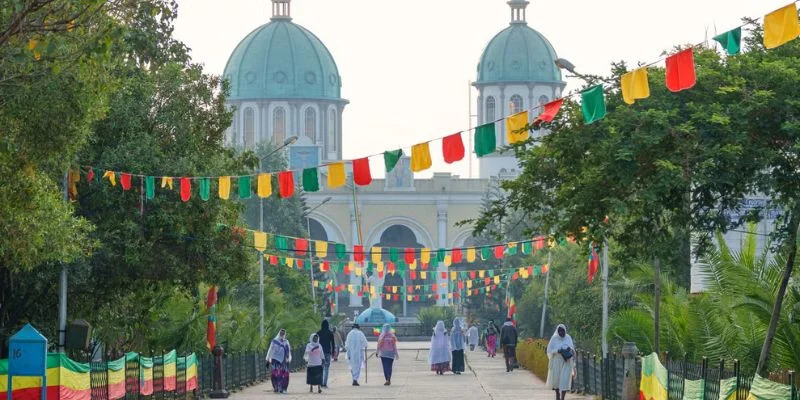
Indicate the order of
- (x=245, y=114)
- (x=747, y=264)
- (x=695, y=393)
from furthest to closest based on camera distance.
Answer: (x=245, y=114)
(x=747, y=264)
(x=695, y=393)

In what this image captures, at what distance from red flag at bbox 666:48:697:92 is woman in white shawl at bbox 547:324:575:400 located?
30.4 ft

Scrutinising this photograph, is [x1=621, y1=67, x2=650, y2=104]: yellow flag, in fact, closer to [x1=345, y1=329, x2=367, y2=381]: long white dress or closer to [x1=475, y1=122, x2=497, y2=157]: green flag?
[x1=475, y1=122, x2=497, y2=157]: green flag

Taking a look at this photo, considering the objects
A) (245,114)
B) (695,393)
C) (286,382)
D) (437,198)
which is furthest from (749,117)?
(245,114)

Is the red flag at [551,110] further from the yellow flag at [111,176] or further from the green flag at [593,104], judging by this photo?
the yellow flag at [111,176]

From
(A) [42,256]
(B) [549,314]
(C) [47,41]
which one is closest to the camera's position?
(C) [47,41]

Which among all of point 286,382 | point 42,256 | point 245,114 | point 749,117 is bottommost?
point 286,382

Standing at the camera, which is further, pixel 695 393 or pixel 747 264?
pixel 747 264

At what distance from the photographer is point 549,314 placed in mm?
58281

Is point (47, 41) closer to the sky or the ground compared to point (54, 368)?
closer to the sky

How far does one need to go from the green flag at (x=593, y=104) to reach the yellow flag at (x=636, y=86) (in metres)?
0.61

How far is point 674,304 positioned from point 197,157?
24.6 feet

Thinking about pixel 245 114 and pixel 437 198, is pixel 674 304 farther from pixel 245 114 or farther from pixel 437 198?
pixel 245 114

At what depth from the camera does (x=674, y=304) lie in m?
25.9

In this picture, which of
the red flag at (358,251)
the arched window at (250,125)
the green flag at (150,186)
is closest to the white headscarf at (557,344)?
the green flag at (150,186)
